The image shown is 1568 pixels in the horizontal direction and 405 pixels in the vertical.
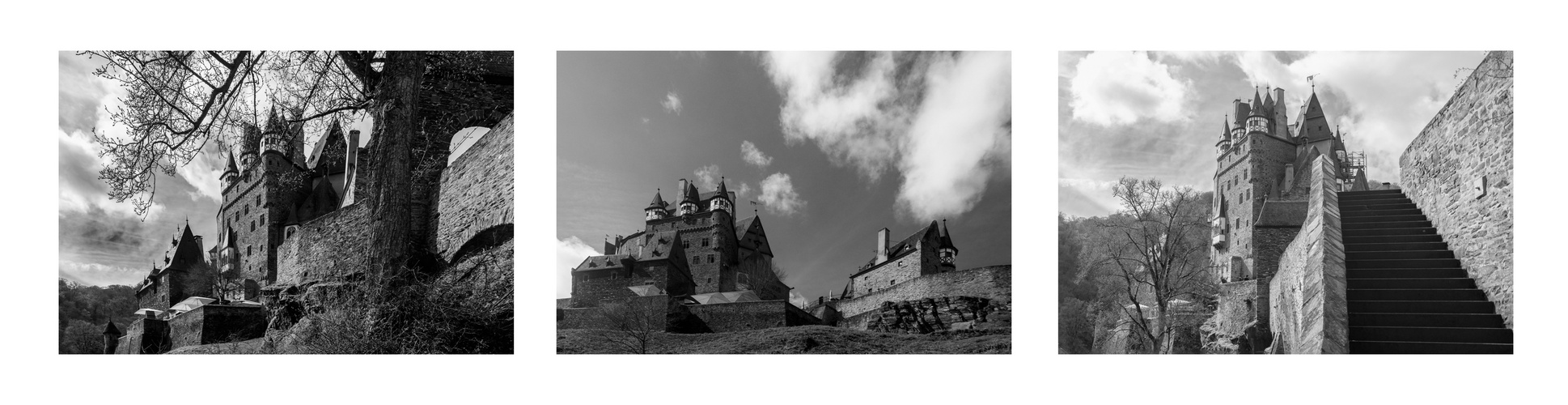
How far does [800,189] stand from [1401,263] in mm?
4207

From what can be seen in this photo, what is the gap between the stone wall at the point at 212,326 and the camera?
6.21 meters

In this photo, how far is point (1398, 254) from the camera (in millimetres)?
5664

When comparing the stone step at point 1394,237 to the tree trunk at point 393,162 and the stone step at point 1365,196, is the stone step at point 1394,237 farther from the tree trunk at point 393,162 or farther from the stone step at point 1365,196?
the tree trunk at point 393,162

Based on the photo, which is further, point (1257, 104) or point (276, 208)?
point (276, 208)

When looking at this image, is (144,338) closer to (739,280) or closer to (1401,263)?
(739,280)

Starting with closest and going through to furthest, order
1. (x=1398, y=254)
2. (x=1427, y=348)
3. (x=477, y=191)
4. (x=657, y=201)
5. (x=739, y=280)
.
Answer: (x=1427, y=348), (x=1398, y=254), (x=657, y=201), (x=739, y=280), (x=477, y=191)

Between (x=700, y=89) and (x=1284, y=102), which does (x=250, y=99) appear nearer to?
(x=700, y=89)

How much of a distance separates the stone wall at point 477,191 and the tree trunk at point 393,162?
279mm

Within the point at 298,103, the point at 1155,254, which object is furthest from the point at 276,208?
the point at 1155,254

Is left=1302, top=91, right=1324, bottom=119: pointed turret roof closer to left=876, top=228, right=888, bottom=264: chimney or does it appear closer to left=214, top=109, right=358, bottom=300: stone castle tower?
left=876, top=228, right=888, bottom=264: chimney

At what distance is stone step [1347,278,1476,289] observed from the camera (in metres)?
5.52

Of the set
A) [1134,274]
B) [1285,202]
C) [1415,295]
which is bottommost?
[1415,295]

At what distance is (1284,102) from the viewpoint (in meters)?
5.79
